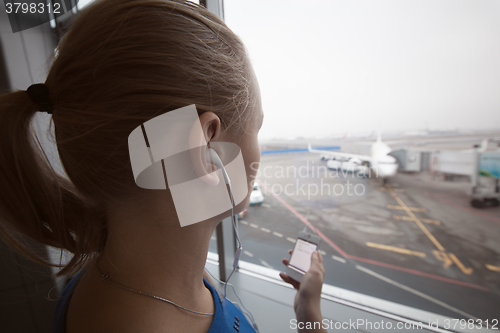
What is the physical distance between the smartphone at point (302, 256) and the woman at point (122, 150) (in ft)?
1.38

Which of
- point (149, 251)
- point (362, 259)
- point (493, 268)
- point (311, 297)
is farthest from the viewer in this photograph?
point (362, 259)

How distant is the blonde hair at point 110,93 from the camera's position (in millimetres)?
396

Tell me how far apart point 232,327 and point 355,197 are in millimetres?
854

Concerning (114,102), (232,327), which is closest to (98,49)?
(114,102)

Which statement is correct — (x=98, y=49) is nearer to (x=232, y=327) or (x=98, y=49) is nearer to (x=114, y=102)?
(x=114, y=102)

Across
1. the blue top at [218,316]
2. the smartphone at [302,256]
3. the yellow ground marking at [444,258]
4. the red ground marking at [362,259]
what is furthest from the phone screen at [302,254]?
the yellow ground marking at [444,258]

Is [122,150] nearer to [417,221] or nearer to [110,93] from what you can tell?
[110,93]

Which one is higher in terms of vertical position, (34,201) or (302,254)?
(34,201)

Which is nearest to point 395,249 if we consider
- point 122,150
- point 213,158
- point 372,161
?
point 372,161

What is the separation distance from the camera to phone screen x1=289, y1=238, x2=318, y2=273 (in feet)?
3.05

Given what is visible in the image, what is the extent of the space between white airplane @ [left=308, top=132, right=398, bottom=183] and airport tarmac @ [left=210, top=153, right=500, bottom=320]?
4 cm

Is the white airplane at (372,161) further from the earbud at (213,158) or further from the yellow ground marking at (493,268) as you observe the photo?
the earbud at (213,158)

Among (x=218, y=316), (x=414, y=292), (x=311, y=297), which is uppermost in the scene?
(x=218, y=316)

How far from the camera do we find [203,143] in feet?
1.46
